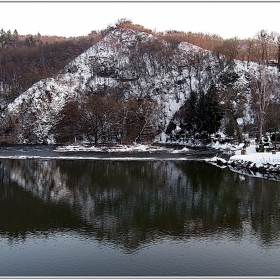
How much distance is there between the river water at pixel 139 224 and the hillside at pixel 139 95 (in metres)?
34.3

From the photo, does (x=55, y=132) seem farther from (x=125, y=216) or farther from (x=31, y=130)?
(x=125, y=216)

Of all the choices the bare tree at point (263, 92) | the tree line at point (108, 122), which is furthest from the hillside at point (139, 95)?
the bare tree at point (263, 92)

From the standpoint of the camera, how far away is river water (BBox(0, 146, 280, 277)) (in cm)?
1351

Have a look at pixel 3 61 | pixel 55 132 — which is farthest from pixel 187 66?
pixel 3 61

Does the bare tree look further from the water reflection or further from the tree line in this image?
the tree line

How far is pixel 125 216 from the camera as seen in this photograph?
20.0 m

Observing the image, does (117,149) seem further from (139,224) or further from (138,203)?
(139,224)

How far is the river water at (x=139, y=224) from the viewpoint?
44.3 ft

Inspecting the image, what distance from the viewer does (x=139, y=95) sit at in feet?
296

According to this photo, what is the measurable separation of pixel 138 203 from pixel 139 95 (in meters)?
69.2

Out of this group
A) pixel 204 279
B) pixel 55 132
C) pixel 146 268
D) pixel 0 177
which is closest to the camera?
pixel 204 279

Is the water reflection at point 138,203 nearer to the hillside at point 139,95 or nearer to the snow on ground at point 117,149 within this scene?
the snow on ground at point 117,149

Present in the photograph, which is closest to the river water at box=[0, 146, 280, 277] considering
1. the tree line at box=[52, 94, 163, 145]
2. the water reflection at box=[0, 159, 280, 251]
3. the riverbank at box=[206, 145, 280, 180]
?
the water reflection at box=[0, 159, 280, 251]

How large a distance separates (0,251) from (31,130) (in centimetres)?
6770
